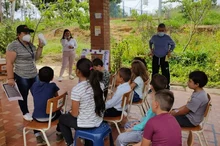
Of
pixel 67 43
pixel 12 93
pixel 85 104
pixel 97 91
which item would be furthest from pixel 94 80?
pixel 67 43

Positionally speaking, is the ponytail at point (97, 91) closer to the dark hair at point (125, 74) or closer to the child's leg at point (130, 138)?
the child's leg at point (130, 138)

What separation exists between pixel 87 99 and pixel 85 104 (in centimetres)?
5

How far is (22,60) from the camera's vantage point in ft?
9.57

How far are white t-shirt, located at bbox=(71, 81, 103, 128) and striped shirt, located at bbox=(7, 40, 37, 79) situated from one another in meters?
1.15

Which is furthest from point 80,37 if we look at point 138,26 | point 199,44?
point 199,44

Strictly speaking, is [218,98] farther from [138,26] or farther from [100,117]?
[138,26]

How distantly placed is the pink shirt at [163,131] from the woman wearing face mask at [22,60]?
1964mm

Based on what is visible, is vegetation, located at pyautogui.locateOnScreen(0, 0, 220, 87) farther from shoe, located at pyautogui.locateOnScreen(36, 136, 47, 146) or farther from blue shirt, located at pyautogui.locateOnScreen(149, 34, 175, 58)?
shoe, located at pyautogui.locateOnScreen(36, 136, 47, 146)

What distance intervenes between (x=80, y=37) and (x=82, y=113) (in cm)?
1096

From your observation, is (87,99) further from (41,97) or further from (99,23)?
(99,23)

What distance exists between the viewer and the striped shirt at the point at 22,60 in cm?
285

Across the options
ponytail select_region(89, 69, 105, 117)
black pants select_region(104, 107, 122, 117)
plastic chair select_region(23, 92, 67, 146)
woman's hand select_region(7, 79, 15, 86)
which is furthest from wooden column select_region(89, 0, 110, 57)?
ponytail select_region(89, 69, 105, 117)

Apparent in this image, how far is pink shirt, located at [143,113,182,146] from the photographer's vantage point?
5.04 ft

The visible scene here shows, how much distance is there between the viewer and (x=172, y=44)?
15.5 ft
